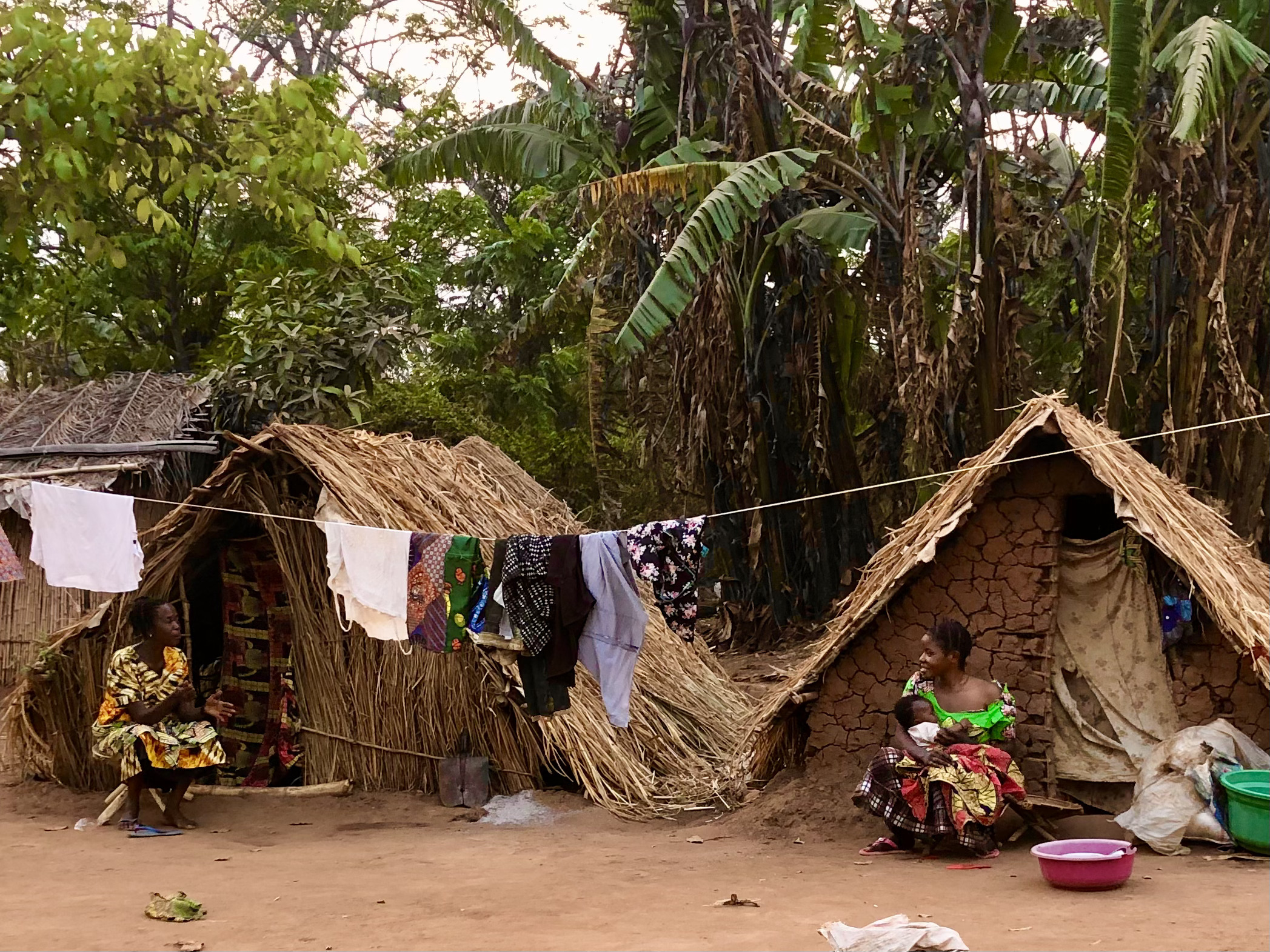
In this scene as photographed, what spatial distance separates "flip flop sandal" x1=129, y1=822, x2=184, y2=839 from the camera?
678 cm

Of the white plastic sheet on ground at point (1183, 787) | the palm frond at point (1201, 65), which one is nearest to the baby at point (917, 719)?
the white plastic sheet on ground at point (1183, 787)

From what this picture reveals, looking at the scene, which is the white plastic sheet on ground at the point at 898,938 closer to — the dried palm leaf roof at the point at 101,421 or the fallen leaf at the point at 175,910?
the fallen leaf at the point at 175,910

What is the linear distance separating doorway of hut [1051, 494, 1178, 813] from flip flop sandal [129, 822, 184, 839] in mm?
4550

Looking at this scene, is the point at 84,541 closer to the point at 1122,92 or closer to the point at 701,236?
the point at 701,236

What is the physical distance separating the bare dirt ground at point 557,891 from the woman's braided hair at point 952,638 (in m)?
0.89

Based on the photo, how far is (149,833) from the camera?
6805 mm

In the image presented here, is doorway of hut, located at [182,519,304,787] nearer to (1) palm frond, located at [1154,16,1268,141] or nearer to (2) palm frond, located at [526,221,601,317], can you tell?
(2) palm frond, located at [526,221,601,317]

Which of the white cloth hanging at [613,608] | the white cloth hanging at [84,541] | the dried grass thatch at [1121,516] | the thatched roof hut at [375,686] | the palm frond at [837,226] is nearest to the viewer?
the dried grass thatch at [1121,516]

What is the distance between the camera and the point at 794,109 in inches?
389

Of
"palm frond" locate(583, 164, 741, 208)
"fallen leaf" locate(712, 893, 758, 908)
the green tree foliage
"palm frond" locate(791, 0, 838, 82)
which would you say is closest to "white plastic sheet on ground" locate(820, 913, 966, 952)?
"fallen leaf" locate(712, 893, 758, 908)

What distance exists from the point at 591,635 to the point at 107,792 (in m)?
3.58

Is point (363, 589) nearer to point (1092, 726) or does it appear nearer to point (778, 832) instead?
point (778, 832)

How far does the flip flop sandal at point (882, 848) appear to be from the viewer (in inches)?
229

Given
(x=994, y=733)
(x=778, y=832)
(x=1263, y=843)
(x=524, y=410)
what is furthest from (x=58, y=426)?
(x=1263, y=843)
